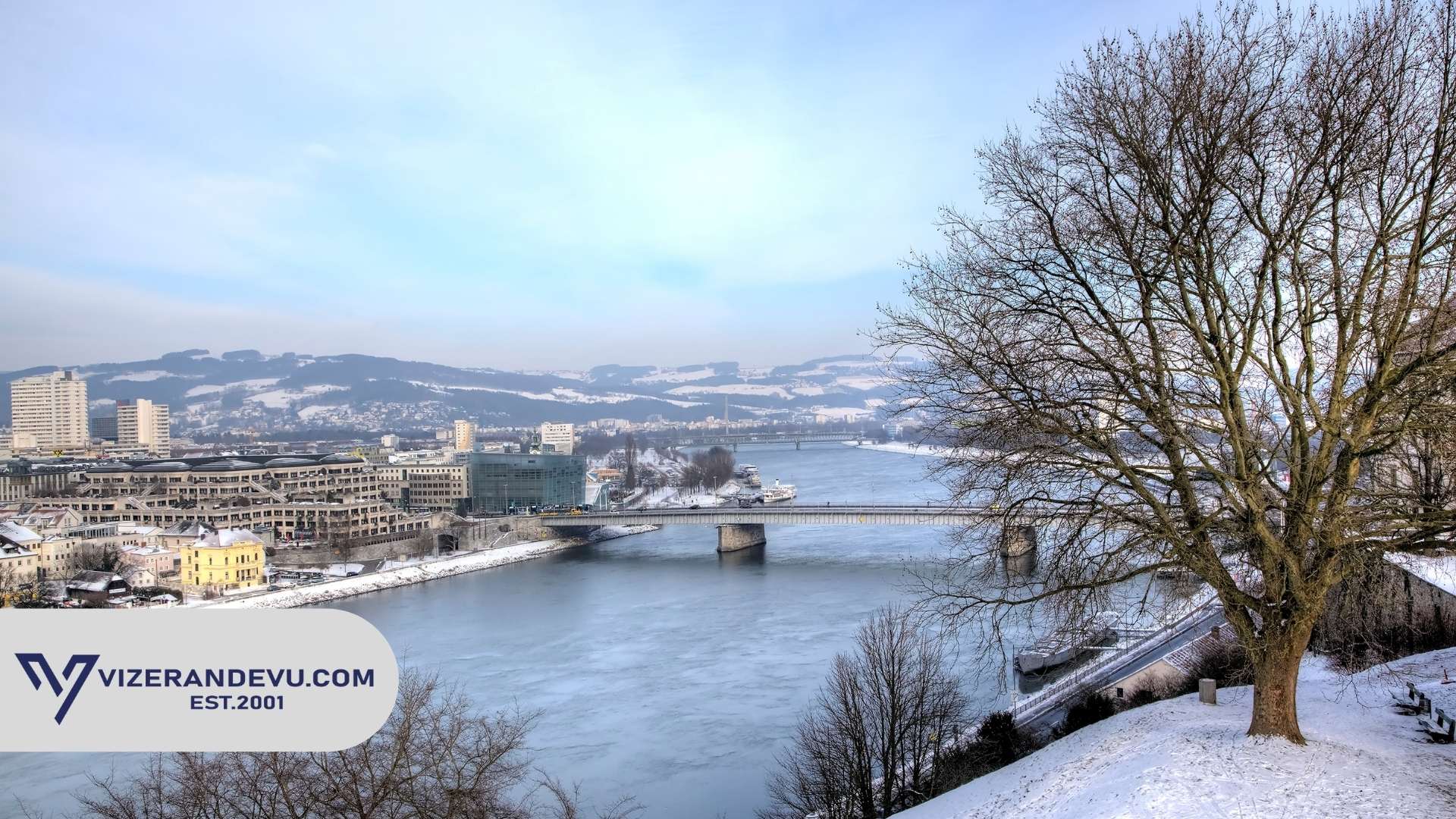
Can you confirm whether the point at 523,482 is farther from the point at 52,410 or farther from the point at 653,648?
the point at 52,410

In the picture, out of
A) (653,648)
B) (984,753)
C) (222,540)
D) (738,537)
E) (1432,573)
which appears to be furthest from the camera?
(738,537)

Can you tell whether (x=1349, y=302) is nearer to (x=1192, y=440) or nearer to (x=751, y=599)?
(x=1192, y=440)

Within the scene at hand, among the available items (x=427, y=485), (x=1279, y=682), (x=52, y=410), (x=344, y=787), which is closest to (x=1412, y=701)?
(x=1279, y=682)

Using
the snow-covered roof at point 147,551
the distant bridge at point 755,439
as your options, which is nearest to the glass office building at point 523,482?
the snow-covered roof at point 147,551

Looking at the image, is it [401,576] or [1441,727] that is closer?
[1441,727]

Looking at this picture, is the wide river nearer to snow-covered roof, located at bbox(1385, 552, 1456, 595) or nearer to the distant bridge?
snow-covered roof, located at bbox(1385, 552, 1456, 595)

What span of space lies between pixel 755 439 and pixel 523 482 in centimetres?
4618

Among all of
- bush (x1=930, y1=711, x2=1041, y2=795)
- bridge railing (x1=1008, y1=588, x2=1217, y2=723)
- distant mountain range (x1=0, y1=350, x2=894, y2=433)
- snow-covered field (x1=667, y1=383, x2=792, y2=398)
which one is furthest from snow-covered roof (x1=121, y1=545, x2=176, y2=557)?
A: snow-covered field (x1=667, y1=383, x2=792, y2=398)

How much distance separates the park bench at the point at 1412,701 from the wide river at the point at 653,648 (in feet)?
6.71

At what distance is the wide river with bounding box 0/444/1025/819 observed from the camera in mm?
7508

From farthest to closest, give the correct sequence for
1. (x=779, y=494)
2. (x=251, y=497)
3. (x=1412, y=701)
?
(x=779, y=494) < (x=251, y=497) < (x=1412, y=701)

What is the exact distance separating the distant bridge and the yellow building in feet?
169

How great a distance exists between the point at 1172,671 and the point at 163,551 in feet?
58.7

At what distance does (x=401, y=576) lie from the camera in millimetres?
19078
